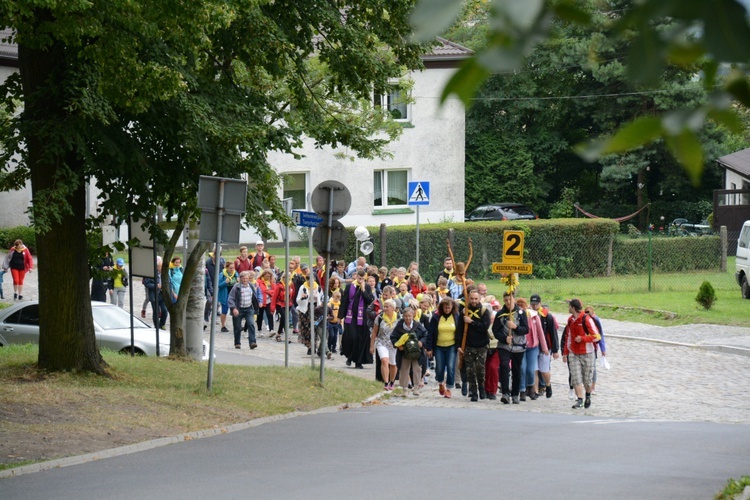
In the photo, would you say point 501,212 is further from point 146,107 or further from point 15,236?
point 146,107

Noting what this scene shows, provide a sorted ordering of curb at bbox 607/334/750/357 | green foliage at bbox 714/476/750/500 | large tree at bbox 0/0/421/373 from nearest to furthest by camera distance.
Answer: green foliage at bbox 714/476/750/500, large tree at bbox 0/0/421/373, curb at bbox 607/334/750/357

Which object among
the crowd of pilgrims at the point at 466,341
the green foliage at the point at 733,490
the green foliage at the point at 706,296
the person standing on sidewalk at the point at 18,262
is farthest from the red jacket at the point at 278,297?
the green foliage at the point at 733,490

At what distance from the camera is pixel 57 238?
46.0 ft

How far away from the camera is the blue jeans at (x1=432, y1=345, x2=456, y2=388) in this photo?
1797 cm

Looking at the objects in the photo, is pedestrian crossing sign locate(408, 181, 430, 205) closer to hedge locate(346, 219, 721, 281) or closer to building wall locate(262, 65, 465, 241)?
hedge locate(346, 219, 721, 281)

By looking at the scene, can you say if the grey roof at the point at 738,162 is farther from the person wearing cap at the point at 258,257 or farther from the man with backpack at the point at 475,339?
the man with backpack at the point at 475,339

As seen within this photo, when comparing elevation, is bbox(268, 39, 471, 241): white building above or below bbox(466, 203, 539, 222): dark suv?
above

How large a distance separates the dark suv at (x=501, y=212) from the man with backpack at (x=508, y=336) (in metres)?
30.5

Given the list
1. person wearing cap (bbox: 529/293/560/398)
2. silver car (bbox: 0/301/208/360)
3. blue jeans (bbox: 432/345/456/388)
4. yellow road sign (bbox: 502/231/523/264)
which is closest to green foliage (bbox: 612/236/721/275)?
yellow road sign (bbox: 502/231/523/264)

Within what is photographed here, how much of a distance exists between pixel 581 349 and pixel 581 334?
0.23m

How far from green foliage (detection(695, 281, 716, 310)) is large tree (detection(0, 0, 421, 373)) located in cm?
1499

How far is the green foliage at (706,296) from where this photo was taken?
2777 centimetres

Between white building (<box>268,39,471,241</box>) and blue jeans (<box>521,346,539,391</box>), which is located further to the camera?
white building (<box>268,39,471,241</box>)

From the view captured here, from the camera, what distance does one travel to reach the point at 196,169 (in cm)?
1443
